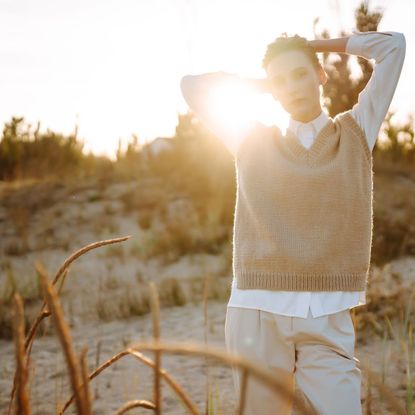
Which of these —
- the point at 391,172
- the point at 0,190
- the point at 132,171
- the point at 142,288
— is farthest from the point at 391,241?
the point at 0,190

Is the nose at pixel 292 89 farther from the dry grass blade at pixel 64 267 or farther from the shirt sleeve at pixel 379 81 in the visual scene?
the dry grass blade at pixel 64 267

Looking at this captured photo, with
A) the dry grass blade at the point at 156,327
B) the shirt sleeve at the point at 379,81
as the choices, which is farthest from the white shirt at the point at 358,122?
the dry grass blade at the point at 156,327

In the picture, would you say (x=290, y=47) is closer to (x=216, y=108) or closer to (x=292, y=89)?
(x=292, y=89)

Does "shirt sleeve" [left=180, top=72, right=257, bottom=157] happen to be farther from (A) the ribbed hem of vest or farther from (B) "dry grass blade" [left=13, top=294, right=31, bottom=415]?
(B) "dry grass blade" [left=13, top=294, right=31, bottom=415]

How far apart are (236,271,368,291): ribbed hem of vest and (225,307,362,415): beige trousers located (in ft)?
0.24

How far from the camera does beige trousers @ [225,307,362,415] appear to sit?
160cm

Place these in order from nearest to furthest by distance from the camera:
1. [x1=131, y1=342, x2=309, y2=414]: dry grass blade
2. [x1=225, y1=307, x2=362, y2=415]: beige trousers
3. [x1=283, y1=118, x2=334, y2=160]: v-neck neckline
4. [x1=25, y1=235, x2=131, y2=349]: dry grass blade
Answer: [x1=131, y1=342, x2=309, y2=414]: dry grass blade, [x1=25, y1=235, x2=131, y2=349]: dry grass blade, [x1=225, y1=307, x2=362, y2=415]: beige trousers, [x1=283, y1=118, x2=334, y2=160]: v-neck neckline

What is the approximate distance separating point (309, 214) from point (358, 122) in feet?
1.07

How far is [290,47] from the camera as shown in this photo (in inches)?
72.8

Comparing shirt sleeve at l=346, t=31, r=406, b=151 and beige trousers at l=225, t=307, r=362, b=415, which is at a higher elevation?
shirt sleeve at l=346, t=31, r=406, b=151

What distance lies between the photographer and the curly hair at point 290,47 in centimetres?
185

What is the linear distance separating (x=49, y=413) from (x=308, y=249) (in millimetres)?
1946

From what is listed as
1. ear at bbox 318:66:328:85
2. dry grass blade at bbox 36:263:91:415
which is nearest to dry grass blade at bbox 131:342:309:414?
dry grass blade at bbox 36:263:91:415

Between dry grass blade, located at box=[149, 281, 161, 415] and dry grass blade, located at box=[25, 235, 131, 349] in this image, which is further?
dry grass blade, located at box=[25, 235, 131, 349]
